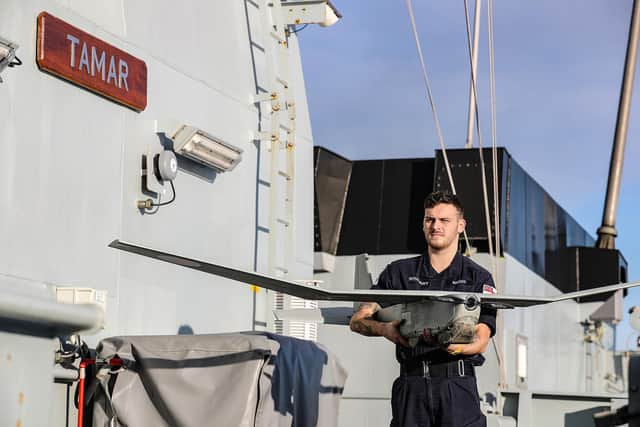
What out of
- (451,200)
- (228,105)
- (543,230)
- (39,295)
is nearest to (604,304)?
(543,230)

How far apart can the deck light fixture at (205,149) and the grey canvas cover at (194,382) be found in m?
1.60

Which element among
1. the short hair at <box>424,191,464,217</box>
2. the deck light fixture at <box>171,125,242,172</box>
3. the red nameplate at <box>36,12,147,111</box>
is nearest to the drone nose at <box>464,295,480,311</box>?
the short hair at <box>424,191,464,217</box>

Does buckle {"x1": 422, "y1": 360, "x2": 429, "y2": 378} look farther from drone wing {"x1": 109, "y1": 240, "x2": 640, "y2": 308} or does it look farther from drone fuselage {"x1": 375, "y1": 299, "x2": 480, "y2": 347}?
drone wing {"x1": 109, "y1": 240, "x2": 640, "y2": 308}

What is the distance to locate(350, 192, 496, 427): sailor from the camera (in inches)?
160

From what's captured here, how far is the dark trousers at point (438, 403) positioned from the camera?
407 centimetres

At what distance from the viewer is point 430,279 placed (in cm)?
425

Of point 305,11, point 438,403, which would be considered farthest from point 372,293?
point 305,11

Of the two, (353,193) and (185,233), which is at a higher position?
(353,193)

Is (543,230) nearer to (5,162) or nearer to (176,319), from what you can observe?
(176,319)

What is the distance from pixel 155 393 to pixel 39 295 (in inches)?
128

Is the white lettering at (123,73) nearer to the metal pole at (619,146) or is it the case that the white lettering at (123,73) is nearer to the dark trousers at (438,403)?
the dark trousers at (438,403)

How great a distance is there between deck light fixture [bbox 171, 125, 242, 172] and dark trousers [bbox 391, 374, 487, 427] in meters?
2.38

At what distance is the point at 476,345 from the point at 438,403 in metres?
0.30

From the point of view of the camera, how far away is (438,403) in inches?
161
